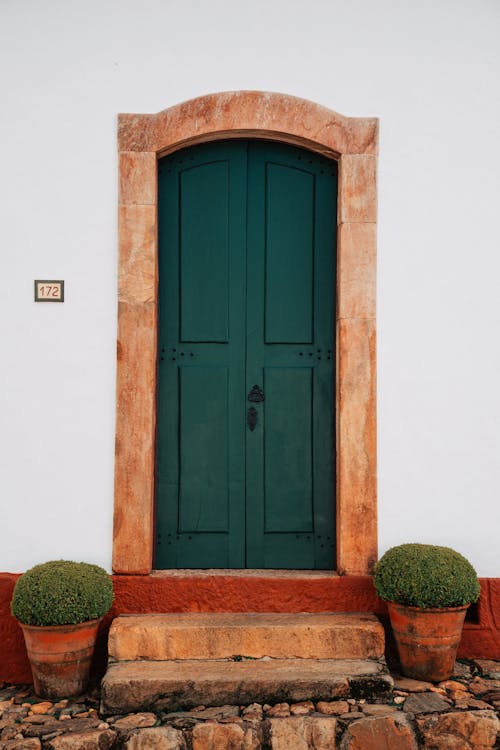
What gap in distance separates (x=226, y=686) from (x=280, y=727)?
1.09 ft

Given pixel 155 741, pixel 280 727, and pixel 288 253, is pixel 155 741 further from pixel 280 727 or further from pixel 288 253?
pixel 288 253

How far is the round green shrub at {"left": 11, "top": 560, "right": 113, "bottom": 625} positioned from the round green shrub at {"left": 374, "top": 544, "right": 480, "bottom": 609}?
4.85 ft

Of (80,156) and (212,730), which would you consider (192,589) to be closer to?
(212,730)

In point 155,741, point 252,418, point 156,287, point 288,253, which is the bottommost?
point 155,741

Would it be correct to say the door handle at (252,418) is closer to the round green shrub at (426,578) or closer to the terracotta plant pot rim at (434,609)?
the round green shrub at (426,578)

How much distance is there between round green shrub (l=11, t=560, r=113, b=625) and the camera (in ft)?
12.9

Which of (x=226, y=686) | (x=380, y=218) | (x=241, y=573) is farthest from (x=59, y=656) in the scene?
(x=380, y=218)

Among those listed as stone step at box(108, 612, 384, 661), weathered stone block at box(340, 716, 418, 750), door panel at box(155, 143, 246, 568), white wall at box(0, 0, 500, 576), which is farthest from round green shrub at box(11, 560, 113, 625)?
weathered stone block at box(340, 716, 418, 750)

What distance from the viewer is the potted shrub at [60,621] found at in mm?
3955

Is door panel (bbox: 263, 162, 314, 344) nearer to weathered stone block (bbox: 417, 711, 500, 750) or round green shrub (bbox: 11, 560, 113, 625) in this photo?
round green shrub (bbox: 11, 560, 113, 625)

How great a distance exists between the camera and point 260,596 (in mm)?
4453

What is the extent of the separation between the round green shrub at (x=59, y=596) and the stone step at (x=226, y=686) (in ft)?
1.15

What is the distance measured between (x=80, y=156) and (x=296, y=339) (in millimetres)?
1652

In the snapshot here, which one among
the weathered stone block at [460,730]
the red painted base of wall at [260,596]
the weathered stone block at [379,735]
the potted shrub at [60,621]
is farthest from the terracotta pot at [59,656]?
the weathered stone block at [460,730]
